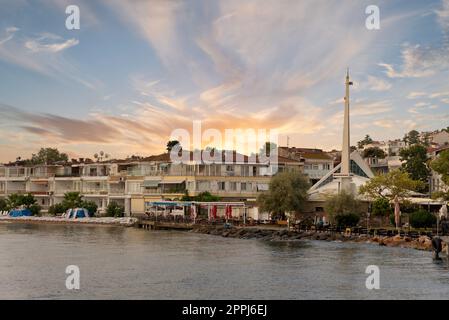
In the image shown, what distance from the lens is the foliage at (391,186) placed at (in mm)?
63438

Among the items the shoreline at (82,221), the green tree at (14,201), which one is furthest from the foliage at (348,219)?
the green tree at (14,201)

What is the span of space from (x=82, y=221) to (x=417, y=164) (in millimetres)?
43359

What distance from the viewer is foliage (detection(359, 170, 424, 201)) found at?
63.4 m

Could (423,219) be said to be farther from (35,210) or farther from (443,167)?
(35,210)

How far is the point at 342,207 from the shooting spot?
6469 cm

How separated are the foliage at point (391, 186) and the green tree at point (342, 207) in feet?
4.99

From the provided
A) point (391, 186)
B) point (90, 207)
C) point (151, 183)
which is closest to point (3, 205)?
point (90, 207)

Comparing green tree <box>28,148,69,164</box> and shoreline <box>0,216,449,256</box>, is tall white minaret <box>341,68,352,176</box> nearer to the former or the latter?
shoreline <box>0,216,449,256</box>

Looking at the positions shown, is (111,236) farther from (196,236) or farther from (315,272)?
(315,272)

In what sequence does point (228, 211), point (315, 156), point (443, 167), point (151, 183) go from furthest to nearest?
point (315, 156), point (151, 183), point (228, 211), point (443, 167)

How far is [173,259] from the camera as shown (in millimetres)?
45250

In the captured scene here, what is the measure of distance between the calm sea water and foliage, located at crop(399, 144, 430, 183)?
3992 cm

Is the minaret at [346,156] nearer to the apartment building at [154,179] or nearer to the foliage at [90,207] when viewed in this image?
the apartment building at [154,179]
